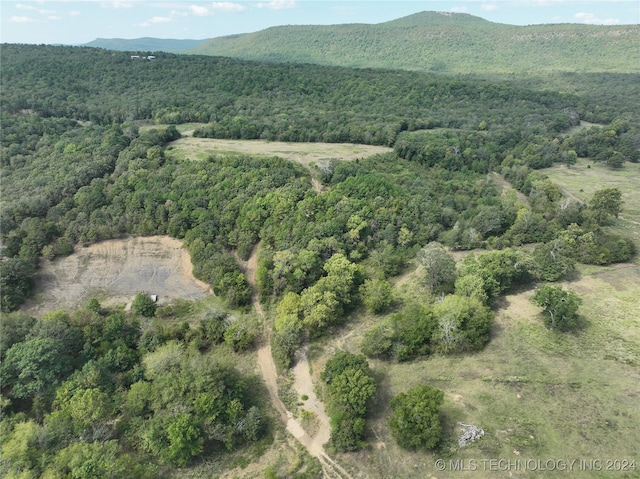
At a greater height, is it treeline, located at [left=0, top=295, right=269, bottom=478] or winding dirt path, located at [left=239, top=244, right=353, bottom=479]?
treeline, located at [left=0, top=295, right=269, bottom=478]

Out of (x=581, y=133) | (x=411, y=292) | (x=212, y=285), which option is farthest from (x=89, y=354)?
(x=581, y=133)

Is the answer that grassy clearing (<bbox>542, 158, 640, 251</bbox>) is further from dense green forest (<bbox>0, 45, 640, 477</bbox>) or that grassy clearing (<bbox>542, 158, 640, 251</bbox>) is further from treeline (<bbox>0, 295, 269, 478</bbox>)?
treeline (<bbox>0, 295, 269, 478</bbox>)

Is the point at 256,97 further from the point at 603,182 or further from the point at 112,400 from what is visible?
the point at 112,400

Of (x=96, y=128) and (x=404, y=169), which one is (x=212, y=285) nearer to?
(x=404, y=169)

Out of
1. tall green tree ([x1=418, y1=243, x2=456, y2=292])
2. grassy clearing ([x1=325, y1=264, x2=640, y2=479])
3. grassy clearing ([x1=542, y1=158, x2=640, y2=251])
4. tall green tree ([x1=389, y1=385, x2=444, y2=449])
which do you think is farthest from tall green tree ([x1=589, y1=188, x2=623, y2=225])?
tall green tree ([x1=389, y1=385, x2=444, y2=449])

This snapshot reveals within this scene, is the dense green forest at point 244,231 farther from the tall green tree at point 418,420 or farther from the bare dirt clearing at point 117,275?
the bare dirt clearing at point 117,275

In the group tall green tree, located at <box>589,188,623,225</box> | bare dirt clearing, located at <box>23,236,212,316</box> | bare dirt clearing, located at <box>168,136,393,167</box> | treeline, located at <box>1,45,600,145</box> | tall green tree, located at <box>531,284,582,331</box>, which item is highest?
treeline, located at <box>1,45,600,145</box>

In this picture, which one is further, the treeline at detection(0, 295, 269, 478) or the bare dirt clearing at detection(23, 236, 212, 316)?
the bare dirt clearing at detection(23, 236, 212, 316)
